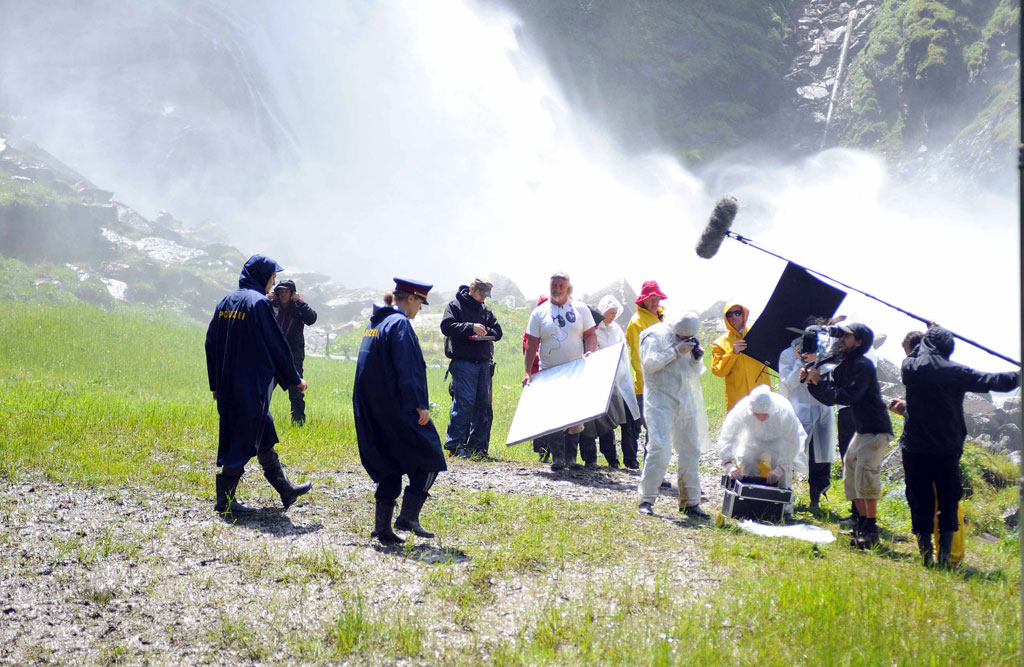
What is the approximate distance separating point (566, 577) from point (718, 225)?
303 cm

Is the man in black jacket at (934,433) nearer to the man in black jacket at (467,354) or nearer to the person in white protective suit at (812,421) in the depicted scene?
the person in white protective suit at (812,421)

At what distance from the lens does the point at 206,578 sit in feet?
16.1

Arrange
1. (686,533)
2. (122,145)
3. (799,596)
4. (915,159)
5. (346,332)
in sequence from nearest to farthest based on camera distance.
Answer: (799,596), (686,533), (346,332), (915,159), (122,145)

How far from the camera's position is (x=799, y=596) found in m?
→ 4.83

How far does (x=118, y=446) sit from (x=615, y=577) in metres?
5.03

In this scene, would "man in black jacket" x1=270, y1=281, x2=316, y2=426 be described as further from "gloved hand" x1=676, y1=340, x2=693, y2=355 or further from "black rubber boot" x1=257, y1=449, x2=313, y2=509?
"gloved hand" x1=676, y1=340, x2=693, y2=355

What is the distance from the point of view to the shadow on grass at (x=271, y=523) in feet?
19.3

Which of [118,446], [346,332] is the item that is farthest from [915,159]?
[118,446]

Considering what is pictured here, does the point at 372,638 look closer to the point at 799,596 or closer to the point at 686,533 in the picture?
the point at 799,596

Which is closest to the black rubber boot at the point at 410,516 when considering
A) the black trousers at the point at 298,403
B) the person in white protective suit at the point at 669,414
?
the person in white protective suit at the point at 669,414

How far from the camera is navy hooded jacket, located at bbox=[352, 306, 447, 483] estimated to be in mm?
5543

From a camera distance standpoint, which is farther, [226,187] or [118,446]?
[226,187]

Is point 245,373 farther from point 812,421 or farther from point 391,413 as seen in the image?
point 812,421

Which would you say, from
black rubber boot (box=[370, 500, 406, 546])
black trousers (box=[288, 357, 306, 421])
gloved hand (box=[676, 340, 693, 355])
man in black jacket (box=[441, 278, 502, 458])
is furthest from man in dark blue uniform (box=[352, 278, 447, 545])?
black trousers (box=[288, 357, 306, 421])
